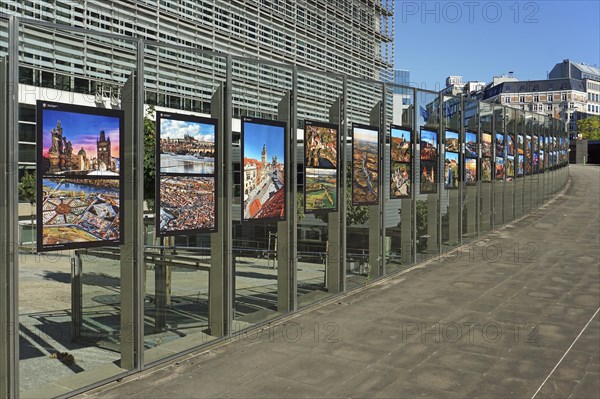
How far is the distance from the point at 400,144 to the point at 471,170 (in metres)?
4.97

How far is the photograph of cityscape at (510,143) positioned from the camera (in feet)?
63.7

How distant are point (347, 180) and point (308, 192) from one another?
148 cm

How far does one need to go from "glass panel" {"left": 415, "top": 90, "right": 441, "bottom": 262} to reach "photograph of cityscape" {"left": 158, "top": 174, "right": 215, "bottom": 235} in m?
6.71

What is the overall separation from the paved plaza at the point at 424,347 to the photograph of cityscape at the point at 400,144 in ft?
8.37

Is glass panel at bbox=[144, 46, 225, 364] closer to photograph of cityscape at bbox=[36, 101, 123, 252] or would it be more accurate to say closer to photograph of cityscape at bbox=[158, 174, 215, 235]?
photograph of cityscape at bbox=[158, 174, 215, 235]

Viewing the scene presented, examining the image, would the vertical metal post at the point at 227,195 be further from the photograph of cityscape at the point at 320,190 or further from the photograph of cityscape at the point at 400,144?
the photograph of cityscape at the point at 400,144

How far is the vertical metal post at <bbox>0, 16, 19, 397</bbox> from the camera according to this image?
17.4 feet

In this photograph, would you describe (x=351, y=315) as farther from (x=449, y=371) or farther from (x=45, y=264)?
(x=45, y=264)

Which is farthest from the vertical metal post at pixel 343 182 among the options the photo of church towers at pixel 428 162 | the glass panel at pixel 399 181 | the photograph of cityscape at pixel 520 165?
the photograph of cityscape at pixel 520 165

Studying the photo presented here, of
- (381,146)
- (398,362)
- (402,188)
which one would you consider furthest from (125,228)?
(402,188)

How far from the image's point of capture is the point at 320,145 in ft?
32.0

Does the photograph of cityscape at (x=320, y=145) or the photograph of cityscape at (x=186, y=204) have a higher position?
the photograph of cityscape at (x=320, y=145)

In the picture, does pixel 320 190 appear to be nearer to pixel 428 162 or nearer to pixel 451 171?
pixel 428 162

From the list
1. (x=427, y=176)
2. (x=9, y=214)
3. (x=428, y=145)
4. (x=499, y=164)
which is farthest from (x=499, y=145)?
(x=9, y=214)
